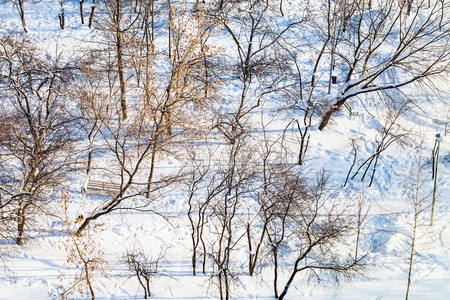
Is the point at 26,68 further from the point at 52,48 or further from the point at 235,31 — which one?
the point at 235,31

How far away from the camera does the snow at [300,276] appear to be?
16.9 meters

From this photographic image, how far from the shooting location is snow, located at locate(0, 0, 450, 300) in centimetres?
1686

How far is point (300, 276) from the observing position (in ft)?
58.1

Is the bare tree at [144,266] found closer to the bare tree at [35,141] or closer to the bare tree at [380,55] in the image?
the bare tree at [35,141]

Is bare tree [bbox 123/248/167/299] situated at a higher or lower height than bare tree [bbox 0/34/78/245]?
lower

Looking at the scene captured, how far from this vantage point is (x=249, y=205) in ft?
64.8

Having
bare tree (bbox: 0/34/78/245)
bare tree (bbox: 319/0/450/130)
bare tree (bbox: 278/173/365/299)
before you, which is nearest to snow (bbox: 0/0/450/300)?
bare tree (bbox: 278/173/365/299)

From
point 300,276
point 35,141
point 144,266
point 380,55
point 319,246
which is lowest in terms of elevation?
point 300,276

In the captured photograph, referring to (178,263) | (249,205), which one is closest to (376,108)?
(249,205)

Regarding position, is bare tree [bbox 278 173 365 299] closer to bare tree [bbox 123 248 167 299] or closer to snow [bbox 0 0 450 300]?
snow [bbox 0 0 450 300]

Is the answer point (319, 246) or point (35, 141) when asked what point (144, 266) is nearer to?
point (35, 141)

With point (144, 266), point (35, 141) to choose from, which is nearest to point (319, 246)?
point (144, 266)

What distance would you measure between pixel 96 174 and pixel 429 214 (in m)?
15.1

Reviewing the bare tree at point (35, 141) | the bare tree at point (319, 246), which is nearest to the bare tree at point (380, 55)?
the bare tree at point (319, 246)
